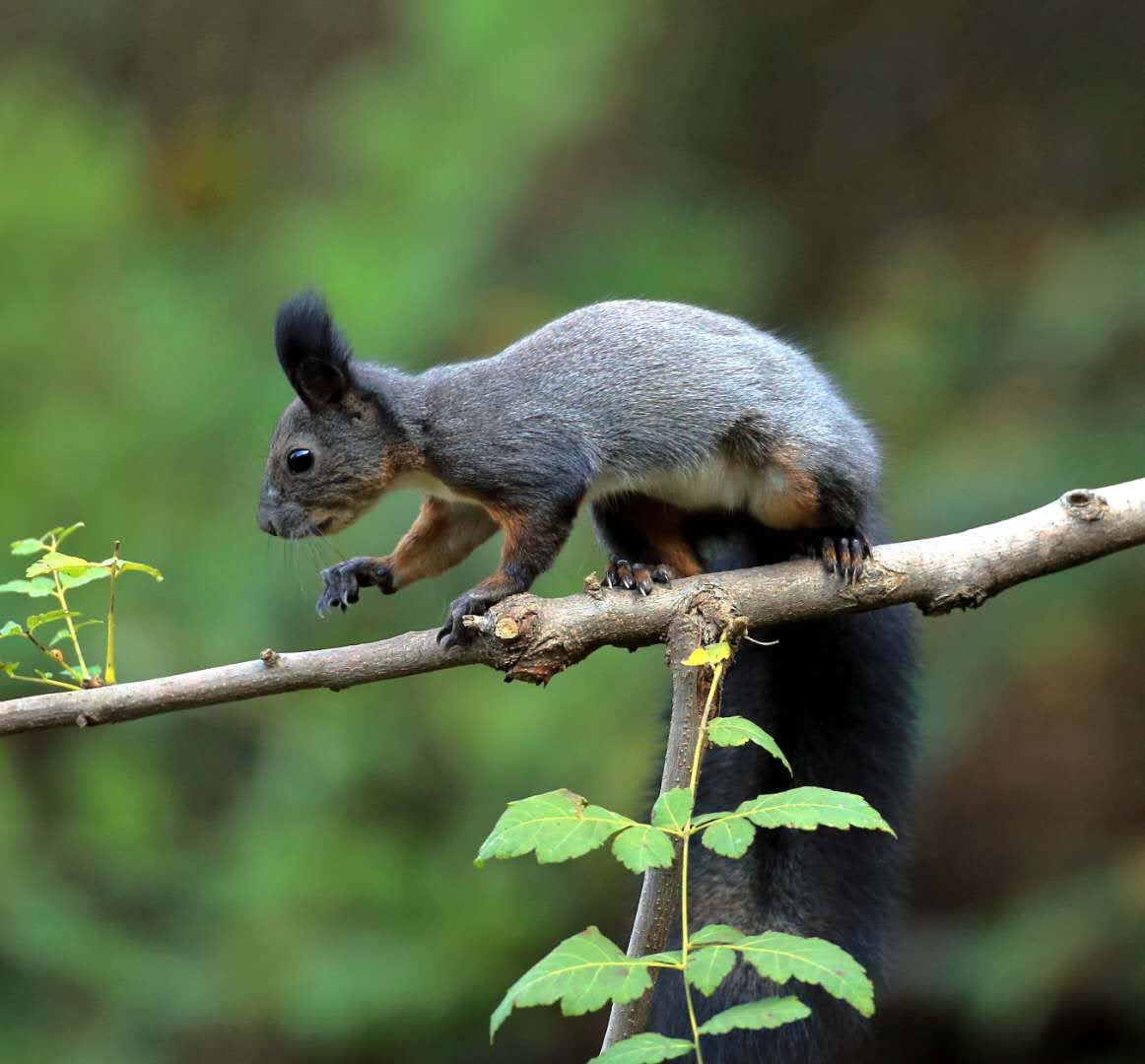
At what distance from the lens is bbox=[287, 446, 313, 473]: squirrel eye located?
2.43 metres

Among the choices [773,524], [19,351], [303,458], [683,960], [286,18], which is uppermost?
[286,18]

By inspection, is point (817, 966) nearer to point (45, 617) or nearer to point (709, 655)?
point (709, 655)

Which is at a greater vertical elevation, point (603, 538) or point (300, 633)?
point (300, 633)

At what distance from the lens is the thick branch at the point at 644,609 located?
176 centimetres

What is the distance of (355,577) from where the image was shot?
254cm

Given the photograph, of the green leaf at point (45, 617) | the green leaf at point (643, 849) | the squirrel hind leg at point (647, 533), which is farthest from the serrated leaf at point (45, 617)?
the squirrel hind leg at point (647, 533)

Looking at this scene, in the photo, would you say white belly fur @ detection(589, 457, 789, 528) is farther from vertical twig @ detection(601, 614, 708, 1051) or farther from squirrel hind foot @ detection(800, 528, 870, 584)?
vertical twig @ detection(601, 614, 708, 1051)

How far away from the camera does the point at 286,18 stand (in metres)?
6.02

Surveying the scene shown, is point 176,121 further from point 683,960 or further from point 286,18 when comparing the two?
point 683,960

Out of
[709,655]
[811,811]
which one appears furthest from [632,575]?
[811,811]

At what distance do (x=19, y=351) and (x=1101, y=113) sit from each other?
3606 mm

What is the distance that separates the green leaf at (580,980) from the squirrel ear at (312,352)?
1265 mm

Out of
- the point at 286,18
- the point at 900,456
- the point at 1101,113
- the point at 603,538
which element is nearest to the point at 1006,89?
the point at 1101,113

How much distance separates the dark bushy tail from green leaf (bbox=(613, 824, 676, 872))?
0.96 m
